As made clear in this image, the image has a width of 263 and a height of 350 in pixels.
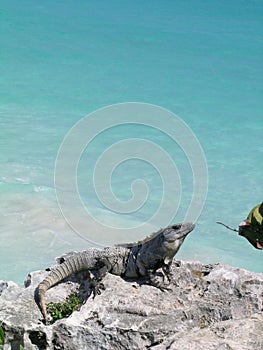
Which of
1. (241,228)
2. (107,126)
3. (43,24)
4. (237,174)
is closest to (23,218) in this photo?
(237,174)

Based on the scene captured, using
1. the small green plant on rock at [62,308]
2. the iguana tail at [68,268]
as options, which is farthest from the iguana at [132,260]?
the small green plant on rock at [62,308]

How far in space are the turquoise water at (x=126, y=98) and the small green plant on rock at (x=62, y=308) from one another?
2.92m

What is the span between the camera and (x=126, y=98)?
45.1 feet

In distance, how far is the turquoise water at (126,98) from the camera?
831 cm

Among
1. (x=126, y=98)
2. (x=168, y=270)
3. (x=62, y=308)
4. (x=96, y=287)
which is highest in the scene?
(x=126, y=98)

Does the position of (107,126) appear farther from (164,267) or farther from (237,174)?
(164,267)

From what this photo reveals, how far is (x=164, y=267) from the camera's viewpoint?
166 inches

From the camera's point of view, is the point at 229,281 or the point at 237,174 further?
the point at 237,174

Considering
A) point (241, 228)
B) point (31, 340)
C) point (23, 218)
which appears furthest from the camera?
point (23, 218)

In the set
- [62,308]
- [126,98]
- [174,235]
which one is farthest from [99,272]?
[126,98]

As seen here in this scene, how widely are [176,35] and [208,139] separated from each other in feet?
22.8

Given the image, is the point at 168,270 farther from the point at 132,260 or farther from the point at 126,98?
the point at 126,98

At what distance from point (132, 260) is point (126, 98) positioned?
31.7 ft

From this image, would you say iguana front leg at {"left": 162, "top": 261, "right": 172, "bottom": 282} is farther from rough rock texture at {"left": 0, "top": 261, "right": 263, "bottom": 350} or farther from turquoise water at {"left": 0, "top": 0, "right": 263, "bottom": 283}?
turquoise water at {"left": 0, "top": 0, "right": 263, "bottom": 283}
